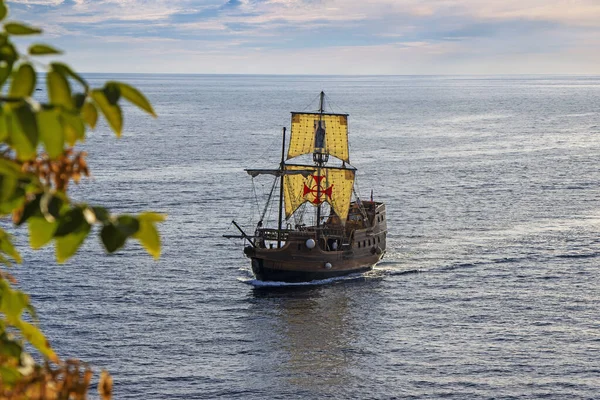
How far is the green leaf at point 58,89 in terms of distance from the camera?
3.02m

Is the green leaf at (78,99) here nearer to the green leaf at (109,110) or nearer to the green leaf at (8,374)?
the green leaf at (109,110)

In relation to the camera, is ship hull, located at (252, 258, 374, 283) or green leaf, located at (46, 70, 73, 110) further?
ship hull, located at (252, 258, 374, 283)

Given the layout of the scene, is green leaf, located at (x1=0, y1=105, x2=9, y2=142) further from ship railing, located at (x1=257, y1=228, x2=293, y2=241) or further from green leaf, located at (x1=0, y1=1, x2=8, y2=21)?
ship railing, located at (x1=257, y1=228, x2=293, y2=241)

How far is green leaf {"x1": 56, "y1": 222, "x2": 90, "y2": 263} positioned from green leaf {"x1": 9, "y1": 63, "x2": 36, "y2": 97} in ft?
1.63

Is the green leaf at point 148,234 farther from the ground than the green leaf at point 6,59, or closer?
closer

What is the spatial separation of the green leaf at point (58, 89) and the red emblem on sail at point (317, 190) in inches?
3545

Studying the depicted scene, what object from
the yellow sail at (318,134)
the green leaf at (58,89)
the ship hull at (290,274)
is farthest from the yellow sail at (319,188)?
the green leaf at (58,89)

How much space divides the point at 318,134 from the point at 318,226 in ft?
44.7

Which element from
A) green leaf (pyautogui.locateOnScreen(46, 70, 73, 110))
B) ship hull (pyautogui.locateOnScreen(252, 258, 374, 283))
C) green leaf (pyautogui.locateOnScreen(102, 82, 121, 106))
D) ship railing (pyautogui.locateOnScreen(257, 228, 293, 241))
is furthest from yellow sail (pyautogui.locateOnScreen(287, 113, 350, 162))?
green leaf (pyautogui.locateOnScreen(46, 70, 73, 110))

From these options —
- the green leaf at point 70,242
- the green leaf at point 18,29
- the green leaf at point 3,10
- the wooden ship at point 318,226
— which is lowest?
the wooden ship at point 318,226

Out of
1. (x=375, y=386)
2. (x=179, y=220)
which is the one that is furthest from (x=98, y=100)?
(x=179, y=220)

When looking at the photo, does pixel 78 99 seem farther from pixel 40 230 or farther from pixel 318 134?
pixel 318 134

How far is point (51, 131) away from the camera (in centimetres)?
293

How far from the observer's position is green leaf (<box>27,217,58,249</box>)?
322 cm
